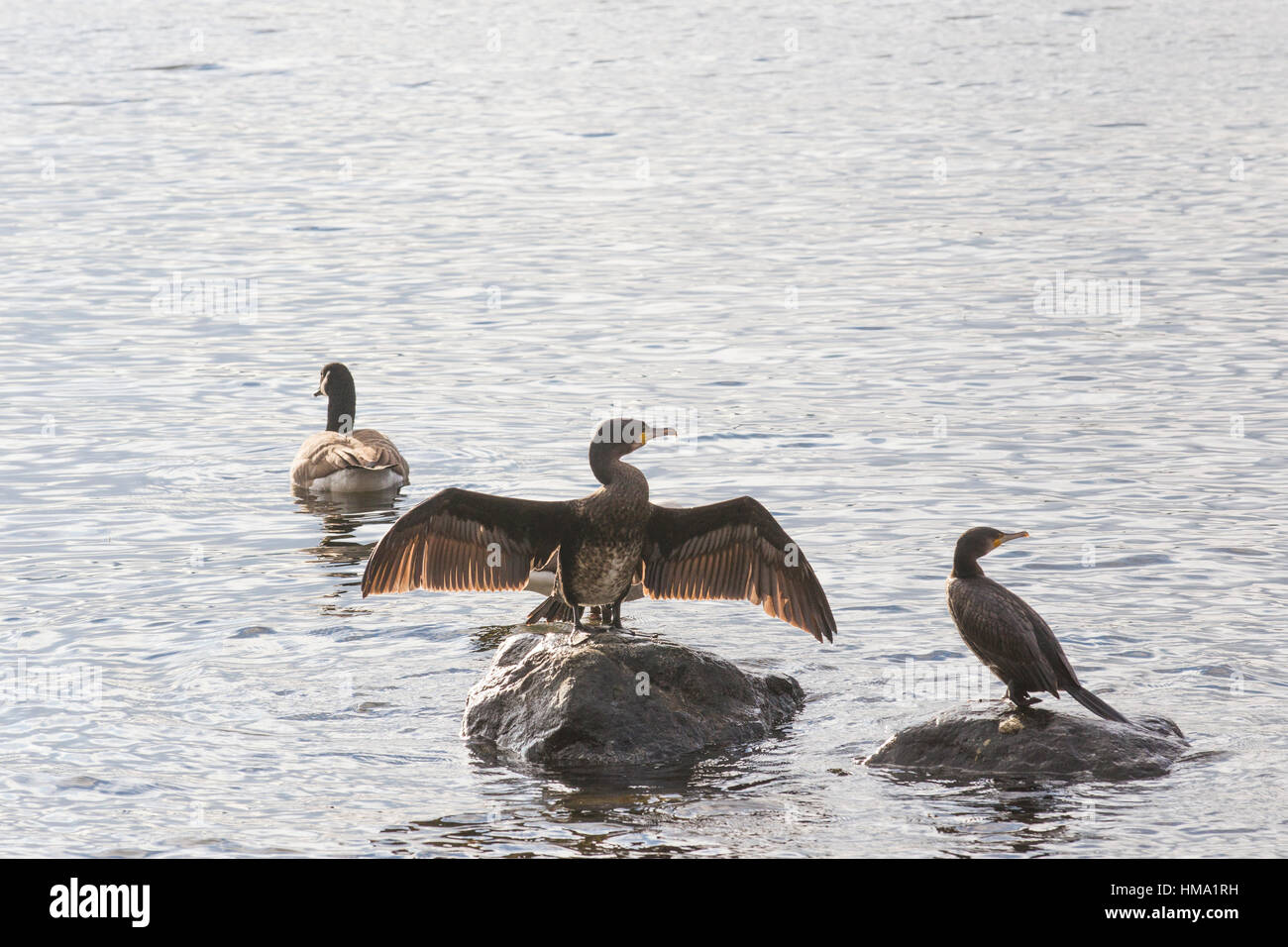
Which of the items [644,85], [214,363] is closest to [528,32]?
[644,85]

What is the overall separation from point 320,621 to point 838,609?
11.2 ft

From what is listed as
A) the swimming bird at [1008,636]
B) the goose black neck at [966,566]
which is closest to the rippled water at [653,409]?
the swimming bird at [1008,636]

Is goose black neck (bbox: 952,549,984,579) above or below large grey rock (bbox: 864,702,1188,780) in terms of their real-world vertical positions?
above

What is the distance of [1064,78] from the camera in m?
38.5

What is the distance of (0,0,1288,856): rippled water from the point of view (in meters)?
8.70

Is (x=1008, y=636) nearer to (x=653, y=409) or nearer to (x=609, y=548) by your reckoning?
(x=609, y=548)

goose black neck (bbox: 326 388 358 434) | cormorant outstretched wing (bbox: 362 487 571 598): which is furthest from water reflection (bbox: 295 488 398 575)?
cormorant outstretched wing (bbox: 362 487 571 598)

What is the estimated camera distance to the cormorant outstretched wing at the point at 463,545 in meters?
9.70

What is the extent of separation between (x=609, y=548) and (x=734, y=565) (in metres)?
0.92

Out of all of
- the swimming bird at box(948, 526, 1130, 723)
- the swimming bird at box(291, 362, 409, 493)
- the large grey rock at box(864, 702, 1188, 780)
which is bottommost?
the large grey rock at box(864, 702, 1188, 780)

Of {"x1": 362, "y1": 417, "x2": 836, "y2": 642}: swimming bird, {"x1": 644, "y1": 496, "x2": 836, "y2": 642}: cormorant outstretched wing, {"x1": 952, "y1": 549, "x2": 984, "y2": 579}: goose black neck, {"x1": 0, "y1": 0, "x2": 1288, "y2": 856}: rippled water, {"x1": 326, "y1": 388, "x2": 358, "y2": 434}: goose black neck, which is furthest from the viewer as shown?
{"x1": 326, "y1": 388, "x2": 358, "y2": 434}: goose black neck

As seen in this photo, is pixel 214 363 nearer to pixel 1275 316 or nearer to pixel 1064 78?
pixel 1275 316

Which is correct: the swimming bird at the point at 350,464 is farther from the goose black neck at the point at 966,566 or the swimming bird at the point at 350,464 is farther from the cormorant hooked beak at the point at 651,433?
the goose black neck at the point at 966,566

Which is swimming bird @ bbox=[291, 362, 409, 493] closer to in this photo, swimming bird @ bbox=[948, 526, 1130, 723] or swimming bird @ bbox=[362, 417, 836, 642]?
swimming bird @ bbox=[362, 417, 836, 642]
